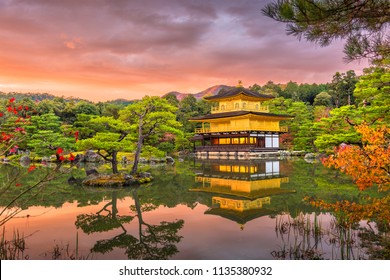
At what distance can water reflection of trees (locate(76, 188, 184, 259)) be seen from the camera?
4.71 m

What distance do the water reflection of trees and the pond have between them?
2 cm

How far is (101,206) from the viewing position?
313 inches

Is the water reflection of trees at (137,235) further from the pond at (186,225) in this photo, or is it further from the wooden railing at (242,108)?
the wooden railing at (242,108)

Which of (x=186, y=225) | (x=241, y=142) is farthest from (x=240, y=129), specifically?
(x=186, y=225)

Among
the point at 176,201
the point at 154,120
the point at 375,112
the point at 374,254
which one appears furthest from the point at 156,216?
the point at 375,112

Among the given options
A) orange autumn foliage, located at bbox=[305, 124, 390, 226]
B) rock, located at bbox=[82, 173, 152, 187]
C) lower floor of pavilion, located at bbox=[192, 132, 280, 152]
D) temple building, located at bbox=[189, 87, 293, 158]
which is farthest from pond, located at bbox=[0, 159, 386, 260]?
temple building, located at bbox=[189, 87, 293, 158]

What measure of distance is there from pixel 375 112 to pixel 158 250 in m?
15.6

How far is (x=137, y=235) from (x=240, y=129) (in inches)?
953

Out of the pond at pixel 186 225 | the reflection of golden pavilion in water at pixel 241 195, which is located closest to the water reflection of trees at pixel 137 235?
the pond at pixel 186 225

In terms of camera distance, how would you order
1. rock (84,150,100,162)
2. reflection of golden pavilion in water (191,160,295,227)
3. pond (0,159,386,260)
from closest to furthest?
pond (0,159,386,260) → reflection of golden pavilion in water (191,160,295,227) → rock (84,150,100,162)

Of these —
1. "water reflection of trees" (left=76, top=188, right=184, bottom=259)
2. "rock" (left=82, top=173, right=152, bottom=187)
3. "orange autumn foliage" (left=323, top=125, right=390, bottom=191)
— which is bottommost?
"water reflection of trees" (left=76, top=188, right=184, bottom=259)

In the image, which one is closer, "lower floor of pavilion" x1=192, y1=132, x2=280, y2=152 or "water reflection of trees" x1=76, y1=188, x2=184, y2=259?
"water reflection of trees" x1=76, y1=188, x2=184, y2=259

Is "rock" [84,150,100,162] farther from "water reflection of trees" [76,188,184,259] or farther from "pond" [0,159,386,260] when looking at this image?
"water reflection of trees" [76,188,184,259]
